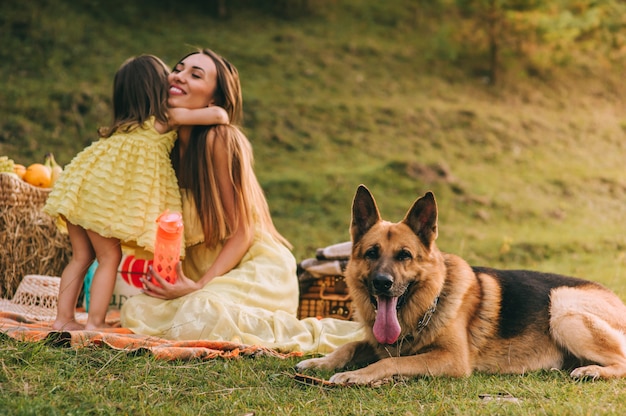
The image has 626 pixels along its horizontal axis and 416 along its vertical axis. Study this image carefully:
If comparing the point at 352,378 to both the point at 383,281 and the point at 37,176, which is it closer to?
the point at 383,281

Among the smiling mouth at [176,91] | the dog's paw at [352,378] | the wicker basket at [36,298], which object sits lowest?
the wicker basket at [36,298]

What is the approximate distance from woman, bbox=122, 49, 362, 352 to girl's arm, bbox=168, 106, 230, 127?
93 mm

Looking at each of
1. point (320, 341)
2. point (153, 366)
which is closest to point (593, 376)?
point (320, 341)

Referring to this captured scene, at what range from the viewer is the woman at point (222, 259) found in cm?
505

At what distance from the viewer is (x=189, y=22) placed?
18656 millimetres

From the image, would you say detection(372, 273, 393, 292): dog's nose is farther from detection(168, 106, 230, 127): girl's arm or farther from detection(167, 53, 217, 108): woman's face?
detection(167, 53, 217, 108): woman's face

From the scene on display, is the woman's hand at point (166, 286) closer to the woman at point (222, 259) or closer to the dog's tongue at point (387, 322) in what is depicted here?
the woman at point (222, 259)

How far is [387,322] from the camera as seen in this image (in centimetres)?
439

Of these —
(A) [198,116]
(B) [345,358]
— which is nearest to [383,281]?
(B) [345,358]

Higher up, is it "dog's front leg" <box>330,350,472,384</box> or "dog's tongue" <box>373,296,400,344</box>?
"dog's tongue" <box>373,296,400,344</box>

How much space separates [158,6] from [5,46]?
5513mm

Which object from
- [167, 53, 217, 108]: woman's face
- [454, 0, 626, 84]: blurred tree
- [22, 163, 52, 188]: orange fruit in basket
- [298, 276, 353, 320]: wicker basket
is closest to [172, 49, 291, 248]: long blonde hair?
[167, 53, 217, 108]: woman's face

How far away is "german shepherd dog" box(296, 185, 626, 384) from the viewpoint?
14.4 ft

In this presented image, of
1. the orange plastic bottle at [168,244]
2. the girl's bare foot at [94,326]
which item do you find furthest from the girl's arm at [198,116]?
the girl's bare foot at [94,326]
